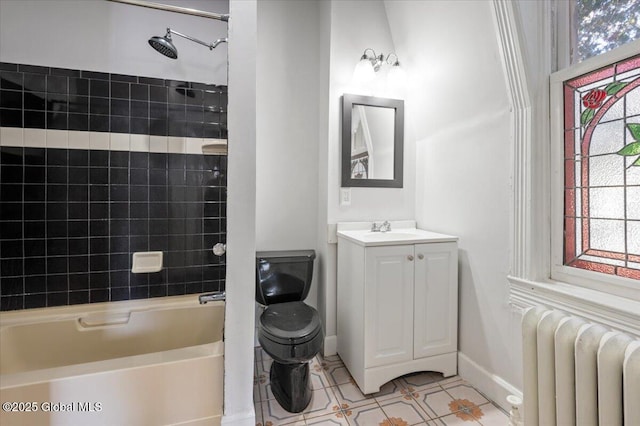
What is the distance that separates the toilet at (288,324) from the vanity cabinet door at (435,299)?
0.61 metres

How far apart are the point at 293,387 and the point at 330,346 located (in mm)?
583

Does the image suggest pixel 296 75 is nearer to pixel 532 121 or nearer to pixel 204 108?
pixel 204 108

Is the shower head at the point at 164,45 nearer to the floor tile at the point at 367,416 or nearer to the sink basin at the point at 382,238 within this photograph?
the sink basin at the point at 382,238

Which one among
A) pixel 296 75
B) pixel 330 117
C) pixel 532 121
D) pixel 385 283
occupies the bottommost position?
pixel 385 283

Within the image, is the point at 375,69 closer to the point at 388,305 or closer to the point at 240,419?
the point at 388,305

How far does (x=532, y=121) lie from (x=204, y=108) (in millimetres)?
1896

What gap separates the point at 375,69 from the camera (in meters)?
2.03

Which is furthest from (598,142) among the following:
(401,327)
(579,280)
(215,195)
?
(215,195)

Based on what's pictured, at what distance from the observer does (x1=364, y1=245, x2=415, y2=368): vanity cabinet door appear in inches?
63.1

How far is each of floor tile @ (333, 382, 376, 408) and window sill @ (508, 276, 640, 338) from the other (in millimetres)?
946

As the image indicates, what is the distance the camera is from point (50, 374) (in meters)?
1.14

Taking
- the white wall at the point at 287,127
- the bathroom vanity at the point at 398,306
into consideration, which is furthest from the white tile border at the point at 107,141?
the bathroom vanity at the point at 398,306

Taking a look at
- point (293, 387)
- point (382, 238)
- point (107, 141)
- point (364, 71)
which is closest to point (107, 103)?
point (107, 141)

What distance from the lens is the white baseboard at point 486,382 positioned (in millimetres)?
1488
